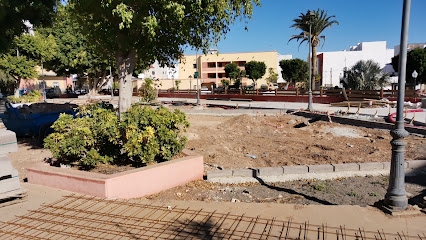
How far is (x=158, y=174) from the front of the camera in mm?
5902

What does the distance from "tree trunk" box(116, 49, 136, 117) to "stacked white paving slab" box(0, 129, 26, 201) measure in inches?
120

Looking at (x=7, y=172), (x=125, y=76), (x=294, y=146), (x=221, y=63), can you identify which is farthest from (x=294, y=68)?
(x=7, y=172)

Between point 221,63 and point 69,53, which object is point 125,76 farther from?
point 221,63

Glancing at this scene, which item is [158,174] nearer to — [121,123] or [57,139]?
[121,123]

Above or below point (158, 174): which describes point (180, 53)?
above

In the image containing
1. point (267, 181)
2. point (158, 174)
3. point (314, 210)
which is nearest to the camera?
point (314, 210)

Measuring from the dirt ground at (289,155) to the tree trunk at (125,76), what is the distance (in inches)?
112

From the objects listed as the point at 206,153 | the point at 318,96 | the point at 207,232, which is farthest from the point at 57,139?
the point at 318,96

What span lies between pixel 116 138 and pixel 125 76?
2.59 meters

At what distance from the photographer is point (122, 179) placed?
5371 mm

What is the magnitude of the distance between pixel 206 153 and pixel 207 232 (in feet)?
18.3

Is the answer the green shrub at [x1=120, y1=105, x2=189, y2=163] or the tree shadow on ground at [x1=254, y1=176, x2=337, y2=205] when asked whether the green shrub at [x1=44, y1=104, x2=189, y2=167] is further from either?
the tree shadow on ground at [x1=254, y1=176, x2=337, y2=205]

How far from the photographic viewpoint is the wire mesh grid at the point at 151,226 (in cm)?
407

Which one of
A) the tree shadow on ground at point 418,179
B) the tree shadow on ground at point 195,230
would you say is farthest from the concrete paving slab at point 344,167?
the tree shadow on ground at point 195,230
